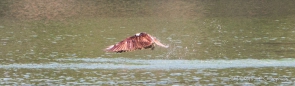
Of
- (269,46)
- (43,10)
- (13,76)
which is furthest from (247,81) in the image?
(43,10)

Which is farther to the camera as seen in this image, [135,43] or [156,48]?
[156,48]

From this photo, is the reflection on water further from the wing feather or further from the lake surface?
the wing feather

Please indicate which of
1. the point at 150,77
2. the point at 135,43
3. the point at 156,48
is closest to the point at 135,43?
the point at 135,43

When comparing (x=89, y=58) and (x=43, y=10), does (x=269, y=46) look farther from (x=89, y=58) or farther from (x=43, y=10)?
(x=43, y=10)

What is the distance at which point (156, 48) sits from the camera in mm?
46938

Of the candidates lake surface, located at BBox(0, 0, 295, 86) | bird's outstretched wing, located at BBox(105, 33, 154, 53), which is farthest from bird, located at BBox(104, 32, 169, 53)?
lake surface, located at BBox(0, 0, 295, 86)

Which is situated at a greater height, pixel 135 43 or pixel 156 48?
pixel 135 43

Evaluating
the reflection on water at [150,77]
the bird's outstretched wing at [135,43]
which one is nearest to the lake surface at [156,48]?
the reflection on water at [150,77]

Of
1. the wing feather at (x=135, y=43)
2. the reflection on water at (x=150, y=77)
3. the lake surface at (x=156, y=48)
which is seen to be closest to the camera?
the wing feather at (x=135, y=43)

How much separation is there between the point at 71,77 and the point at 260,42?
709 inches

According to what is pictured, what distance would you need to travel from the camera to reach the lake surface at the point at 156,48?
34719 mm

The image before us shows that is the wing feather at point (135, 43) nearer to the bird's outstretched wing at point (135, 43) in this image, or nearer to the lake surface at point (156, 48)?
the bird's outstretched wing at point (135, 43)

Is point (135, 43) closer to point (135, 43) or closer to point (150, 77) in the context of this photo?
point (135, 43)

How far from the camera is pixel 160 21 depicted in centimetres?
6850
